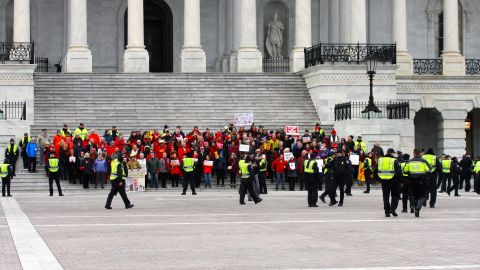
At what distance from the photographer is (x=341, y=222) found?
2678 centimetres

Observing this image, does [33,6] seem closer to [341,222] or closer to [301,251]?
[341,222]

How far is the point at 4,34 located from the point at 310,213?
34.0m

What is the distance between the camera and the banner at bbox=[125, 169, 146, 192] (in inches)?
1664

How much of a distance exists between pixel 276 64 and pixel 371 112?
14.5 meters

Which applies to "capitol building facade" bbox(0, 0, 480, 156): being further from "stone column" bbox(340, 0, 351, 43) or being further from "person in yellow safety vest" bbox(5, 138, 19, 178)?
"person in yellow safety vest" bbox(5, 138, 19, 178)

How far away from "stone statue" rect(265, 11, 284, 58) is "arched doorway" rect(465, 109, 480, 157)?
10989 millimetres

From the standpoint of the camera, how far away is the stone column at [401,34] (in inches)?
2371

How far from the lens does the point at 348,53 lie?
54344 mm

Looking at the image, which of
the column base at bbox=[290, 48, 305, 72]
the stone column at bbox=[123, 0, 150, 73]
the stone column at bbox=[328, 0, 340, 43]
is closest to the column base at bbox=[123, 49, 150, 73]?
the stone column at bbox=[123, 0, 150, 73]

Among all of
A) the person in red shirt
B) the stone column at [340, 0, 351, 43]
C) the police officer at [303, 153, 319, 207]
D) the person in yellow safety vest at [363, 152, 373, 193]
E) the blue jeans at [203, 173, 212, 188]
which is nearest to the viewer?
the police officer at [303, 153, 319, 207]

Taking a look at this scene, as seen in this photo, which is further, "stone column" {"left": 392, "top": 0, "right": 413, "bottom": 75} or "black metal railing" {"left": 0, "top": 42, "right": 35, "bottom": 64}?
"stone column" {"left": 392, "top": 0, "right": 413, "bottom": 75}

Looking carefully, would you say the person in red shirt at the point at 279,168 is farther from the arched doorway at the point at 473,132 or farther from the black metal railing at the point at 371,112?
the arched doorway at the point at 473,132

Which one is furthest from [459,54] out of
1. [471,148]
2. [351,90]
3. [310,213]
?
[310,213]

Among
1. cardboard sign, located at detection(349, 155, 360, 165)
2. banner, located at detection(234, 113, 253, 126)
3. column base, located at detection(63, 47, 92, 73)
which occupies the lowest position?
cardboard sign, located at detection(349, 155, 360, 165)
